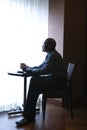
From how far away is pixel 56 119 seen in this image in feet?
11.5

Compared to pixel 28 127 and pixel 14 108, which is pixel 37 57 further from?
pixel 28 127

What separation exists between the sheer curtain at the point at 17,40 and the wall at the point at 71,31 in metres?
0.23

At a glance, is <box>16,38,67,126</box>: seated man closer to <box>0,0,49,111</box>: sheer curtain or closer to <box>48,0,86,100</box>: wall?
<box>0,0,49,111</box>: sheer curtain

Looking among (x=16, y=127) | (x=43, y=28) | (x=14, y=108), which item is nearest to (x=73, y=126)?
(x=16, y=127)

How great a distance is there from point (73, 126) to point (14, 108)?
1151 millimetres

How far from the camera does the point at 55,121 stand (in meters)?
3.41

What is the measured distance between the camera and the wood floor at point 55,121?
3155mm

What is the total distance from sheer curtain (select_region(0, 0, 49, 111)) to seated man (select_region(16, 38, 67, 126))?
586mm

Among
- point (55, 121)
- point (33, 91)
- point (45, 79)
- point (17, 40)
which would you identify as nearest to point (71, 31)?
point (17, 40)

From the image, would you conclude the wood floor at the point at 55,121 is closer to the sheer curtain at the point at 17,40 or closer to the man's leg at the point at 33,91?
the man's leg at the point at 33,91

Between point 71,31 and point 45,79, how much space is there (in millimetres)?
1283

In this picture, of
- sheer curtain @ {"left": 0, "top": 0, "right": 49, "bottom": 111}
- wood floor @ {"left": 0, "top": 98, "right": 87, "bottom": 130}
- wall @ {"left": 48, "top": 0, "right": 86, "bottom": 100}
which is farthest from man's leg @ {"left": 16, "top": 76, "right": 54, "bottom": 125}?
wall @ {"left": 48, "top": 0, "right": 86, "bottom": 100}

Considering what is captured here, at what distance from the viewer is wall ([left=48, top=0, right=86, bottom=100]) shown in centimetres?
413

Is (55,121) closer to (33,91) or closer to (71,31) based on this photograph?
(33,91)
